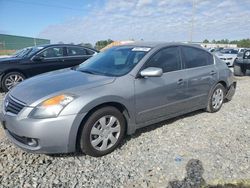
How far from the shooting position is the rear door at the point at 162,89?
416 cm

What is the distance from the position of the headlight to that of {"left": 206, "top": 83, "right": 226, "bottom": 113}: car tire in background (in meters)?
3.41

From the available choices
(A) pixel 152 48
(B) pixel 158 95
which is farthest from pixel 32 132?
(A) pixel 152 48

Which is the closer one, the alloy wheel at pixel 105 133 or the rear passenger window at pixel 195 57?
the alloy wheel at pixel 105 133

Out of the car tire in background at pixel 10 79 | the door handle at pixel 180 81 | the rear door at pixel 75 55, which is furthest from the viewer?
the rear door at pixel 75 55

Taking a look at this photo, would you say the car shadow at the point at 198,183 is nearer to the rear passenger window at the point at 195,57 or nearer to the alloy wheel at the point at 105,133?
the alloy wheel at the point at 105,133

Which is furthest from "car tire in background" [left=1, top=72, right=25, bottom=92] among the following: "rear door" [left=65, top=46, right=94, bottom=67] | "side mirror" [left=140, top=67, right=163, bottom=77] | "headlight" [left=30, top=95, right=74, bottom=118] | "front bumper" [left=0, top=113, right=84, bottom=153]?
"side mirror" [left=140, top=67, right=163, bottom=77]

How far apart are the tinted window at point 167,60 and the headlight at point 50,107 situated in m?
1.57

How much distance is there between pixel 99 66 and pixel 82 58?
5.03 m

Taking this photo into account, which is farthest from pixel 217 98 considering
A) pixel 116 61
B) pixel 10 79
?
pixel 10 79

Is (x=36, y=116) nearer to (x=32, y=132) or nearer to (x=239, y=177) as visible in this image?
(x=32, y=132)

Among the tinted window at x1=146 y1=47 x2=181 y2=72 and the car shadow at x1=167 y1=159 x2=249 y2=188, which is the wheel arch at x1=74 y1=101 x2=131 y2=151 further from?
the car shadow at x1=167 y1=159 x2=249 y2=188

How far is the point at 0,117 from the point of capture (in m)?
3.82

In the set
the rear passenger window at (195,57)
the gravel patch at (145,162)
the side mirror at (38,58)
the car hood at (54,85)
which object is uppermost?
the rear passenger window at (195,57)

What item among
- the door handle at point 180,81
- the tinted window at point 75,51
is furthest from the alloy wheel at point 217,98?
the tinted window at point 75,51
